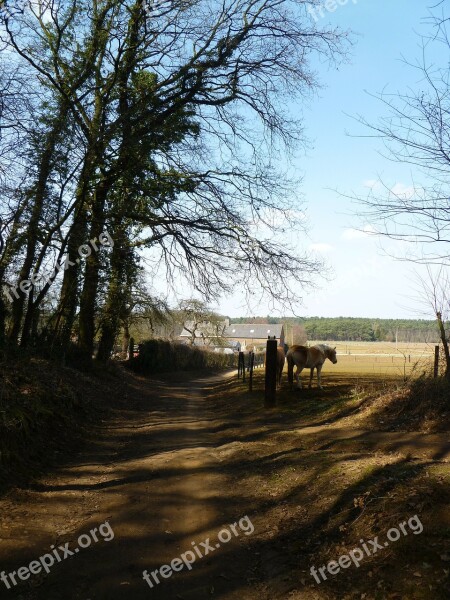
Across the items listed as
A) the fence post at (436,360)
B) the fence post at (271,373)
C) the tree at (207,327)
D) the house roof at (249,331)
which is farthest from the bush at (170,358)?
the house roof at (249,331)

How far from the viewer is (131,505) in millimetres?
6711

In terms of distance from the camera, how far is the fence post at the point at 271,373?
46.5ft

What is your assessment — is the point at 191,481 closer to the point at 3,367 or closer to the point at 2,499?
the point at 2,499

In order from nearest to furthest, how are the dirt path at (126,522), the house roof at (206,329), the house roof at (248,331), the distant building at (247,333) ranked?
the dirt path at (126,522)
the house roof at (206,329)
the house roof at (248,331)
the distant building at (247,333)

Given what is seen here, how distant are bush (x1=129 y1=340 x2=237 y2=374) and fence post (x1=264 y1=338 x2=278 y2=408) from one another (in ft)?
81.0

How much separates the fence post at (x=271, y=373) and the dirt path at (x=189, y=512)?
3411mm

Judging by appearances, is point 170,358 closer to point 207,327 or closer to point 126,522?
point 207,327

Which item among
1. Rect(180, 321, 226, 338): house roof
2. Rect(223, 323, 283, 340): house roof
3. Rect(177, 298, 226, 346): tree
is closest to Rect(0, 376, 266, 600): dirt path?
Rect(177, 298, 226, 346): tree

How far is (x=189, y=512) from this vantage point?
6527 mm

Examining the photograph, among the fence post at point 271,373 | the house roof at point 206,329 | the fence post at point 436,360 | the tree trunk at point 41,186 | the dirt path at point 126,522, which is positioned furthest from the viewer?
the house roof at point 206,329

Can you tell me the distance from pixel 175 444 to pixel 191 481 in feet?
9.26

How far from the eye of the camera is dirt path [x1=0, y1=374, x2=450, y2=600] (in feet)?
15.6

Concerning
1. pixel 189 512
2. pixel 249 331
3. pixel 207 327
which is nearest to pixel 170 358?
pixel 207 327

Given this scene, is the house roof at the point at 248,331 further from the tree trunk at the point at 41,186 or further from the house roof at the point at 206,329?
the tree trunk at the point at 41,186
